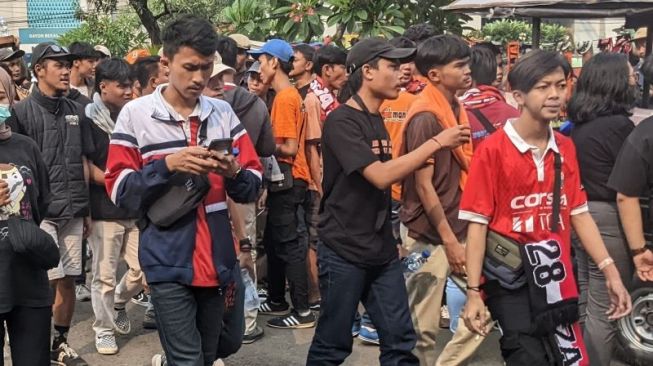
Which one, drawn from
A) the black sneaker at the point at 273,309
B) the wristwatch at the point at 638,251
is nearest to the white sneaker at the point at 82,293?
the black sneaker at the point at 273,309

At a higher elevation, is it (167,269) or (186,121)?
(186,121)

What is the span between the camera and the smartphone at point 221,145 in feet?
11.2

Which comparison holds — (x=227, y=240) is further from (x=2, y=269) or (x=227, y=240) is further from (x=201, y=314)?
(x=2, y=269)

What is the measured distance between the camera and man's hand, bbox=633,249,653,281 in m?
4.30

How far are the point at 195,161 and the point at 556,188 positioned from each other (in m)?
1.52

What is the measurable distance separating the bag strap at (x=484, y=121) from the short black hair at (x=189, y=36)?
1.84m

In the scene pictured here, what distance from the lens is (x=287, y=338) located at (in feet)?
20.0

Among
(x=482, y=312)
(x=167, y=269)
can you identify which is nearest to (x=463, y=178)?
(x=482, y=312)

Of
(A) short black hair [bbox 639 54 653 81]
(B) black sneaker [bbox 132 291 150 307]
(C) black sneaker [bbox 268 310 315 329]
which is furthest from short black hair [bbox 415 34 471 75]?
(B) black sneaker [bbox 132 291 150 307]

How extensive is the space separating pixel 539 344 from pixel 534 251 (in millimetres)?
394

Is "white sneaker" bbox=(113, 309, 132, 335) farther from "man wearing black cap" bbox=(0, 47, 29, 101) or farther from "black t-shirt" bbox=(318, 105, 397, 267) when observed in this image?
"man wearing black cap" bbox=(0, 47, 29, 101)

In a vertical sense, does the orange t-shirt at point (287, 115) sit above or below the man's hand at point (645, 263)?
above

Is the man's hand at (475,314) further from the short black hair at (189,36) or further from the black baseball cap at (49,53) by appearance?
the black baseball cap at (49,53)

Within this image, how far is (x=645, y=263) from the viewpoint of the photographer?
4.32 metres
